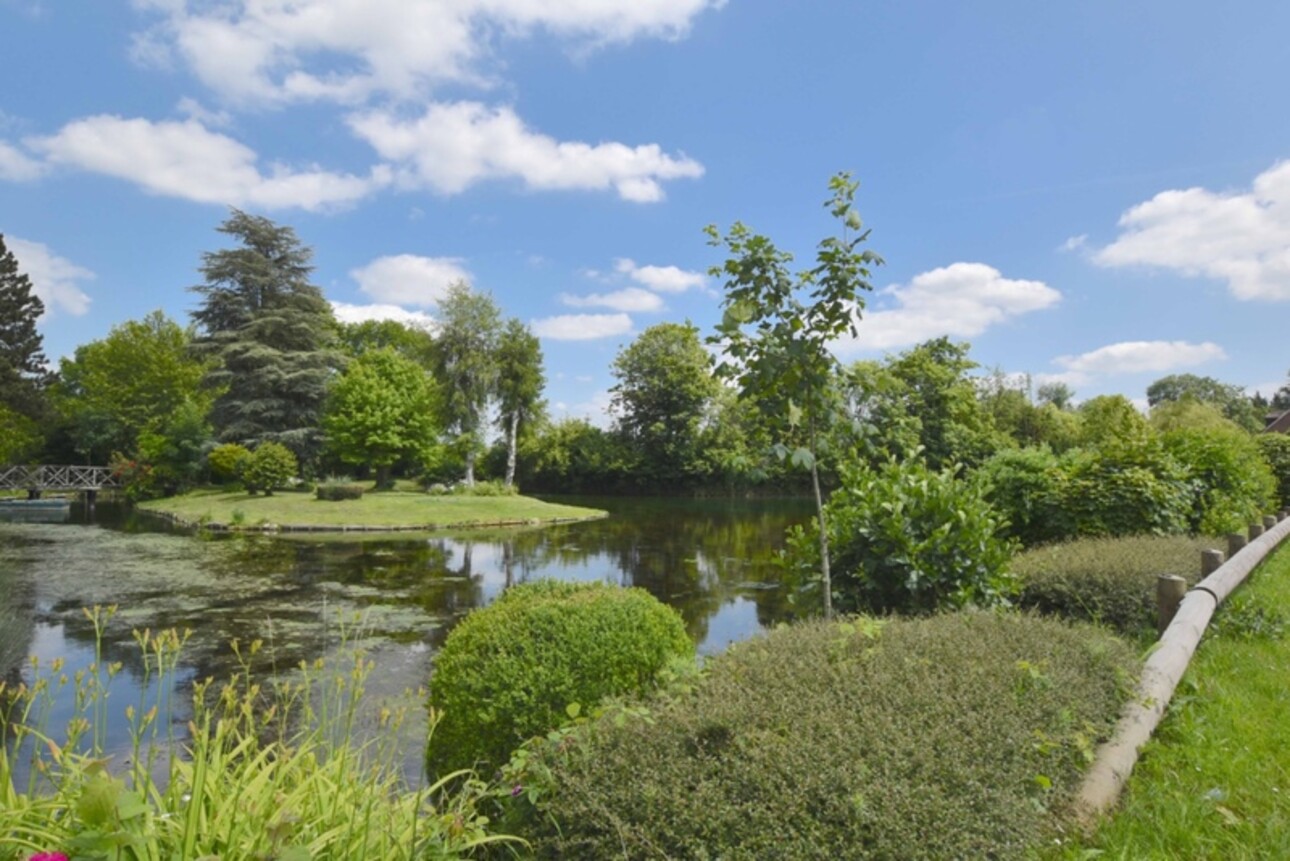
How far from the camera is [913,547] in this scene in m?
5.30

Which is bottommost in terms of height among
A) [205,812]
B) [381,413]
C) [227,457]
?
[205,812]

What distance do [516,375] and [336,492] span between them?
39.3 ft

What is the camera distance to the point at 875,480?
5875 millimetres

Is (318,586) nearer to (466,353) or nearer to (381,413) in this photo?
(381,413)

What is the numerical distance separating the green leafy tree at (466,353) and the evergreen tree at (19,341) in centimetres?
1651

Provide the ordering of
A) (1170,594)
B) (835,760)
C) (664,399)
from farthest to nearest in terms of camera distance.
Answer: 1. (664,399)
2. (1170,594)
3. (835,760)

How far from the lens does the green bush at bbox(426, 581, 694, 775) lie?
387 centimetres

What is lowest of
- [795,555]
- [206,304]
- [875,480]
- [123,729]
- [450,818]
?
[123,729]

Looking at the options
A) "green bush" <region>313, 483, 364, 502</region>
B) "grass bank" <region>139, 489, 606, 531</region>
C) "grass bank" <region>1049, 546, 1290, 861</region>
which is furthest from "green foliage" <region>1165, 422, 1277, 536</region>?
"green bush" <region>313, 483, 364, 502</region>

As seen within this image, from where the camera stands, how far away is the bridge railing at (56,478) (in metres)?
33.4

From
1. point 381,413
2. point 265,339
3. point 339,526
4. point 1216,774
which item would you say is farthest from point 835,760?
point 265,339

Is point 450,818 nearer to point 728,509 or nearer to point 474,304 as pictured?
point 728,509

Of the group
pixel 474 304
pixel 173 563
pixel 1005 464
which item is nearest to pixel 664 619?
pixel 1005 464

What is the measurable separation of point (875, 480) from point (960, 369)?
109ft
